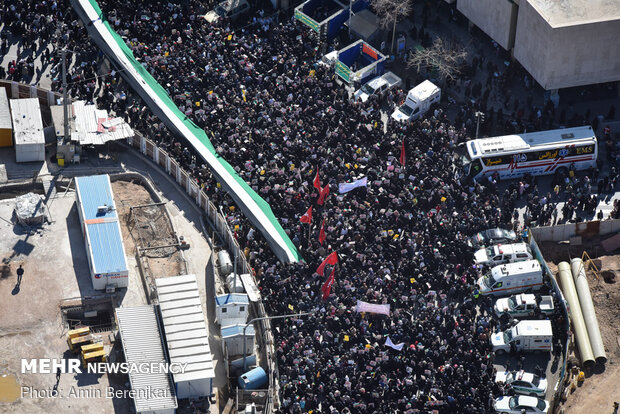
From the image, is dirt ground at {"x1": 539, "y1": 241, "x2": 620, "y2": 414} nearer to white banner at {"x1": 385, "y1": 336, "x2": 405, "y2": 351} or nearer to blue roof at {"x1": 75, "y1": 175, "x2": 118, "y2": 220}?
white banner at {"x1": 385, "y1": 336, "x2": 405, "y2": 351}

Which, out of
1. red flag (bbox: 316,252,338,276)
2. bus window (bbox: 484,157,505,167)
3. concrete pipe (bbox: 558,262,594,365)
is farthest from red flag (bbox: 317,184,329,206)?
concrete pipe (bbox: 558,262,594,365)

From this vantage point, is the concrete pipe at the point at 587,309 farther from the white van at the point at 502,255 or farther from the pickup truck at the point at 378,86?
the pickup truck at the point at 378,86

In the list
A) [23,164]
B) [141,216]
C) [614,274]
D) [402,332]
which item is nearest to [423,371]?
[402,332]

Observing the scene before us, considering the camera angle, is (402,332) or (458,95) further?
(458,95)

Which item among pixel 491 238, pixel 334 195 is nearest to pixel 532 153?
pixel 491 238

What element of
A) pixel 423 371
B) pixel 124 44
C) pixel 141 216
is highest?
pixel 124 44

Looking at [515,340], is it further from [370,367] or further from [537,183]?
[537,183]
